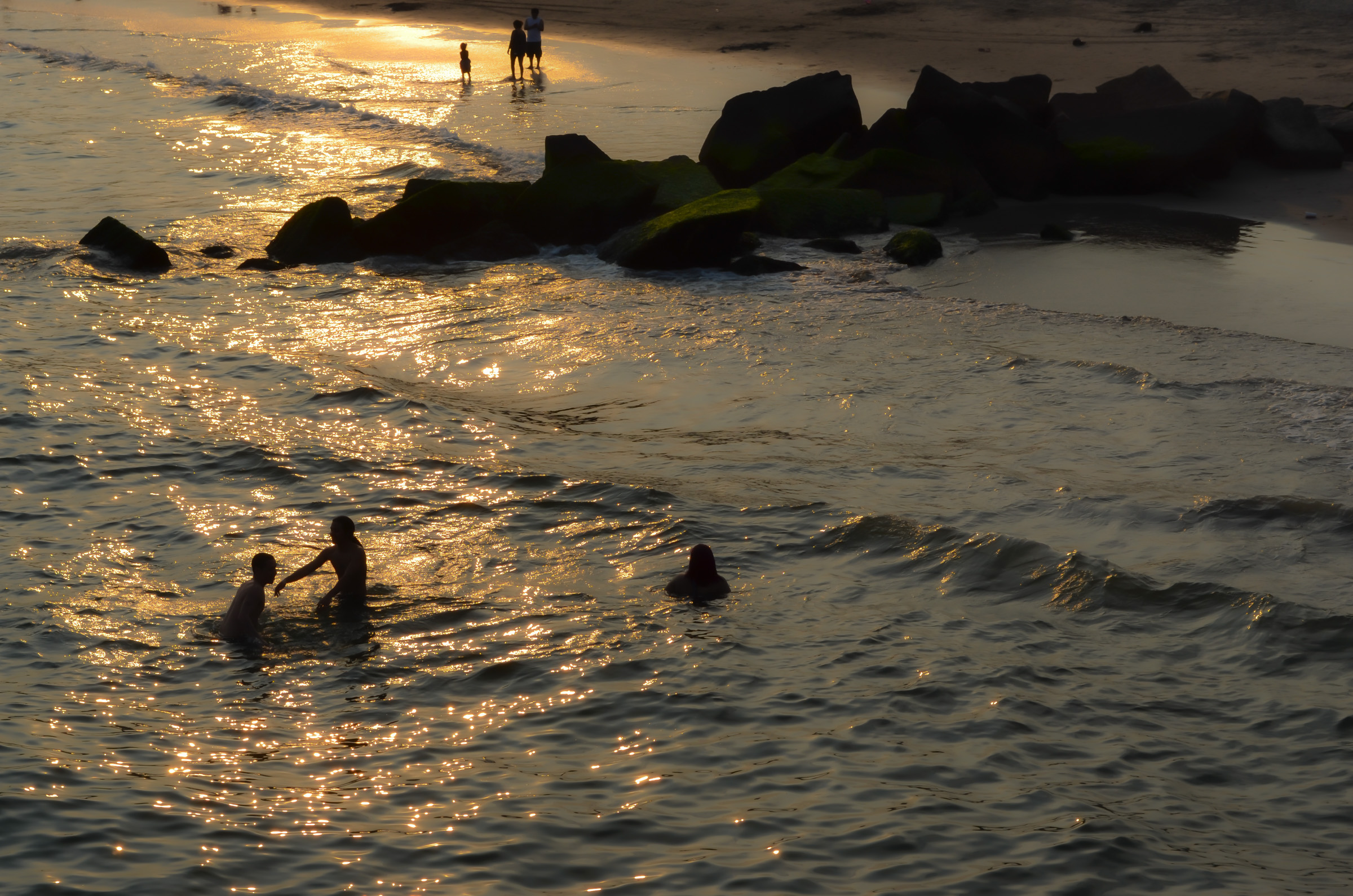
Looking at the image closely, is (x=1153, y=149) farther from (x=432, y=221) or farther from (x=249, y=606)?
(x=249, y=606)

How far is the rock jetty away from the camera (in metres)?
18.6

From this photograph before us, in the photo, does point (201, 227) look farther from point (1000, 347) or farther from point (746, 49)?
point (746, 49)

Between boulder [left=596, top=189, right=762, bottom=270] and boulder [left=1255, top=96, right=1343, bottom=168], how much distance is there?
31.0ft

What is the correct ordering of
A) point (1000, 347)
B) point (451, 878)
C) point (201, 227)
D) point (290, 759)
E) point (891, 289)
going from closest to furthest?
Answer: point (451, 878), point (290, 759), point (1000, 347), point (891, 289), point (201, 227)

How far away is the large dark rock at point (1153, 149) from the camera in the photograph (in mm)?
20281

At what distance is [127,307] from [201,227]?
184 inches

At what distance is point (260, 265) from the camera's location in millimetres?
18188

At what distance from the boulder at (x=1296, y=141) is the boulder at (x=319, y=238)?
15.2 meters

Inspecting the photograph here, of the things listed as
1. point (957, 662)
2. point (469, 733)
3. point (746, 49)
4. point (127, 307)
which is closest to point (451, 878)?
point (469, 733)

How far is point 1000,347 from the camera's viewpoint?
45.1 feet

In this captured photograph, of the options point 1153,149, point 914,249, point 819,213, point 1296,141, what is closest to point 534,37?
point 819,213

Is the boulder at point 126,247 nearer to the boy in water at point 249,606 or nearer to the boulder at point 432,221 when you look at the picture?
the boulder at point 432,221

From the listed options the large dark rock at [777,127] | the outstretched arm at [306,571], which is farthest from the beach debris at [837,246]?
the outstretched arm at [306,571]

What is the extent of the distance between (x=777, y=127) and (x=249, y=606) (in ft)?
51.5
